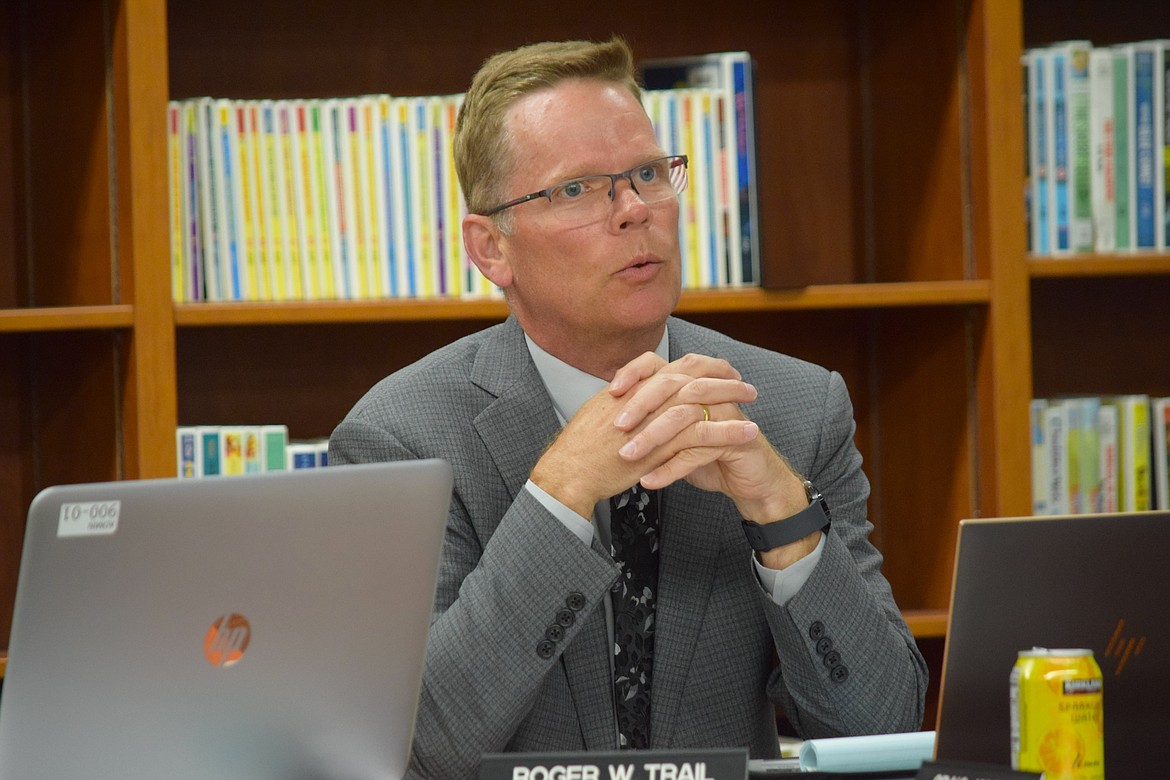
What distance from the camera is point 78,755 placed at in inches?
37.8

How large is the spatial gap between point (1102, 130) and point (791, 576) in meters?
1.28

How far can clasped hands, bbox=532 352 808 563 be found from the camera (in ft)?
4.74

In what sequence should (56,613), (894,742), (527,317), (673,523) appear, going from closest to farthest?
(56,613)
(894,742)
(673,523)
(527,317)

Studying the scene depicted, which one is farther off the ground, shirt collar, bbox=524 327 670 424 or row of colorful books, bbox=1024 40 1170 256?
row of colorful books, bbox=1024 40 1170 256

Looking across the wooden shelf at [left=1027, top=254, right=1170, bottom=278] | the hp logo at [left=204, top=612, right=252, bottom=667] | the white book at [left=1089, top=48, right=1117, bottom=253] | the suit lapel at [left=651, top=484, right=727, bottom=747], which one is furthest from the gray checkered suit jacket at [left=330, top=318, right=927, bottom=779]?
the white book at [left=1089, top=48, right=1117, bottom=253]

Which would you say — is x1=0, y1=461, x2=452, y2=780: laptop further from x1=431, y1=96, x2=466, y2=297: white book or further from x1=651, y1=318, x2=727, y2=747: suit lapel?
x1=431, y1=96, x2=466, y2=297: white book

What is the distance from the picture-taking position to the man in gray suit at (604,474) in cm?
140

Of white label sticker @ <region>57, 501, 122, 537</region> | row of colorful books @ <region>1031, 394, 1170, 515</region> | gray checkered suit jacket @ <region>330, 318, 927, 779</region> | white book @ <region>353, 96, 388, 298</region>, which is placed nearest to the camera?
white label sticker @ <region>57, 501, 122, 537</region>

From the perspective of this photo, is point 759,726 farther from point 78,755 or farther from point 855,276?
point 855,276

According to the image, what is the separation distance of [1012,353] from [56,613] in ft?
5.84

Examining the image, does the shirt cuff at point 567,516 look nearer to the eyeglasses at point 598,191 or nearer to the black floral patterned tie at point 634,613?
the black floral patterned tie at point 634,613

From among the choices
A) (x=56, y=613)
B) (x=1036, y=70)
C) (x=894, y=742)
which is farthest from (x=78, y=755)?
(x=1036, y=70)

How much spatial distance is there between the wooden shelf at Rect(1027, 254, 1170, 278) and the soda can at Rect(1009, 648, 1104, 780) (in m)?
1.42

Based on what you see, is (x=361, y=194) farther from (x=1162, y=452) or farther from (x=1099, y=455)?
(x=1162, y=452)
